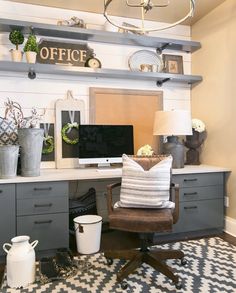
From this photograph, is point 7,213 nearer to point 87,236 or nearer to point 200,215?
point 87,236

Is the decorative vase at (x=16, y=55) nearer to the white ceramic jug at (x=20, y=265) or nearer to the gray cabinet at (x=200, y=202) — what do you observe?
the white ceramic jug at (x=20, y=265)

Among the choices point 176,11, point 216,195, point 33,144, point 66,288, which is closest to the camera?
point 66,288

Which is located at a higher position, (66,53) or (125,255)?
(66,53)

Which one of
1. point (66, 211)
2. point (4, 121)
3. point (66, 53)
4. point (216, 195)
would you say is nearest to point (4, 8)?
point (66, 53)

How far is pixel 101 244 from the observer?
8.66ft

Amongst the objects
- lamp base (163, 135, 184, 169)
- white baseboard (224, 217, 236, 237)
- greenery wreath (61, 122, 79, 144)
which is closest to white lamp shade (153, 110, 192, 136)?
lamp base (163, 135, 184, 169)

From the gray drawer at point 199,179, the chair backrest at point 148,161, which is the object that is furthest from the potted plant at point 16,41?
the gray drawer at point 199,179

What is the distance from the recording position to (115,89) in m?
3.18

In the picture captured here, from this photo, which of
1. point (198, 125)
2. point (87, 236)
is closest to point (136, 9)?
point (198, 125)

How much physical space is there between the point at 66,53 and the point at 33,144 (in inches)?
47.9

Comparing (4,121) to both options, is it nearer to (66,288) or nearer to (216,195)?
(66,288)

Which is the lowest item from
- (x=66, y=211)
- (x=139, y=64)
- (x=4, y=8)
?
(x=66, y=211)

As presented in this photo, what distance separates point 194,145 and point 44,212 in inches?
75.3

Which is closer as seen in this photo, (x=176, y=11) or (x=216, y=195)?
(x=216, y=195)
